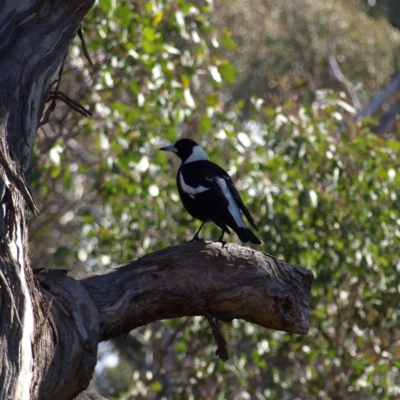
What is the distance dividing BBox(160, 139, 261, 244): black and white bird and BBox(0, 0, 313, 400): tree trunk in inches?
21.4

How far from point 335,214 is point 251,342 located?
49.4 inches

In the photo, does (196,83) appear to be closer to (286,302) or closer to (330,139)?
(330,139)

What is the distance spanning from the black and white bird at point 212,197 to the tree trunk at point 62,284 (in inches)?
21.4

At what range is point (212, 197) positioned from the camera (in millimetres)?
3426

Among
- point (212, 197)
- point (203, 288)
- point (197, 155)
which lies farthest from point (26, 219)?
point (197, 155)

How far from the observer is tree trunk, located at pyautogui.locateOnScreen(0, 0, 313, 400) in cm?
203

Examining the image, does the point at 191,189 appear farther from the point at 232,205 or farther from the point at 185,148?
the point at 185,148

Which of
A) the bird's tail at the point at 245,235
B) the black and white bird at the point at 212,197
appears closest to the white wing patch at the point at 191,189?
the black and white bird at the point at 212,197

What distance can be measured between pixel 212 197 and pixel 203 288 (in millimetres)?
931

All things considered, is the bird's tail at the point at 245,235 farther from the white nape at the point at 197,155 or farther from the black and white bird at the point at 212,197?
the white nape at the point at 197,155

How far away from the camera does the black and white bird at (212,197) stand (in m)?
3.29

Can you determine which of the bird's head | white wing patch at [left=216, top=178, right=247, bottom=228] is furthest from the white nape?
white wing patch at [left=216, top=178, right=247, bottom=228]

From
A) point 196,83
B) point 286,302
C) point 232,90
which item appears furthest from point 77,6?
point 232,90

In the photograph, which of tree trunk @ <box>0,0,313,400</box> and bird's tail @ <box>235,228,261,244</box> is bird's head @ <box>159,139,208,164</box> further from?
tree trunk @ <box>0,0,313,400</box>
